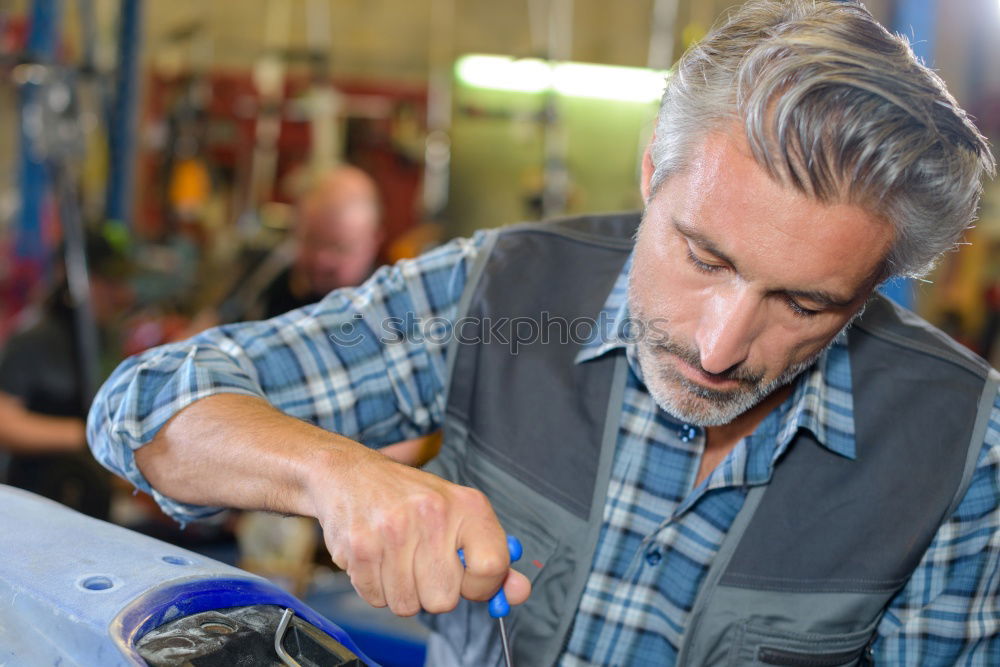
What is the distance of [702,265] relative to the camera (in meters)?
1.08

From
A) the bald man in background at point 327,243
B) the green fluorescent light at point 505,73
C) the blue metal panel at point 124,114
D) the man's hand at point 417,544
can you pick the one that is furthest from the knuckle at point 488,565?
the green fluorescent light at point 505,73

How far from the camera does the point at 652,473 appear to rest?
125 centimetres

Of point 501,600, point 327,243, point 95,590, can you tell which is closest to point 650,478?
point 501,600

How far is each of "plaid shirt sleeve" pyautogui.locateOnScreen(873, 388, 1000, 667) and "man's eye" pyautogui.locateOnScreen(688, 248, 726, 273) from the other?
1.47ft

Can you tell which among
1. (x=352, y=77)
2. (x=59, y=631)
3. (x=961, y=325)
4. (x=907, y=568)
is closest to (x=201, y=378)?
(x=59, y=631)

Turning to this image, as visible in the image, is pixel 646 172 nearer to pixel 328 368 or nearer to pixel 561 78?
pixel 328 368

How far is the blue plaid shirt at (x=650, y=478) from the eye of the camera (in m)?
1.19

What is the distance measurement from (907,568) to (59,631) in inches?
38.1

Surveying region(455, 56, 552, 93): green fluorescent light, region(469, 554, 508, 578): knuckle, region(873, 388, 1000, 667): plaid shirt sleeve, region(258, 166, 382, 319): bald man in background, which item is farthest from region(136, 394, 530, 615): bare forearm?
region(455, 56, 552, 93): green fluorescent light

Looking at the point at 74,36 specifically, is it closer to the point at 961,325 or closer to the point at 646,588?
the point at 961,325

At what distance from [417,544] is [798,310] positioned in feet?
1.74

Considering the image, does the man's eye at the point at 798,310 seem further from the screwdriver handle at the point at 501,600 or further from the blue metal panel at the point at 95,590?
the blue metal panel at the point at 95,590

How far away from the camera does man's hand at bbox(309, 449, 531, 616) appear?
0.86 m

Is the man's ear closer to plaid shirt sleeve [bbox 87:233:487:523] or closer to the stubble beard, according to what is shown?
the stubble beard
